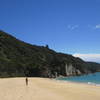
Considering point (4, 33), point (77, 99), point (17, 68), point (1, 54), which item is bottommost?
point (77, 99)

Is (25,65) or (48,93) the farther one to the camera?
(25,65)

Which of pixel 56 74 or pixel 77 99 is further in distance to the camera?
pixel 56 74

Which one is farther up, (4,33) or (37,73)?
(4,33)

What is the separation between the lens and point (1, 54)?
337 ft

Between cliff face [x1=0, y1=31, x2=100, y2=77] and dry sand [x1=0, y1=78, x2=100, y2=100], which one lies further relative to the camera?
cliff face [x1=0, y1=31, x2=100, y2=77]

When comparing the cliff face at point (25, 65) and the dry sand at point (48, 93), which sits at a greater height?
the cliff face at point (25, 65)

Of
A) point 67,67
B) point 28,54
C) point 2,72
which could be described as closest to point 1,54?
point 2,72

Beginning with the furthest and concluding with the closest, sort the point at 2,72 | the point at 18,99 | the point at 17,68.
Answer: the point at 17,68
the point at 2,72
the point at 18,99

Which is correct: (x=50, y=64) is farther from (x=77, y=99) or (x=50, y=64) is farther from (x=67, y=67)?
(x=77, y=99)

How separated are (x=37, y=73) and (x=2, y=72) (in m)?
24.2

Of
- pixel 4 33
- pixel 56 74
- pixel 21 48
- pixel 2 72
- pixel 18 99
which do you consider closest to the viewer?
pixel 18 99

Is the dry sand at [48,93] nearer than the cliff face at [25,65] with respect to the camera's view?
Yes

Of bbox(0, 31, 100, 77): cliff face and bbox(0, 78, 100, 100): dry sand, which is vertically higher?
bbox(0, 31, 100, 77): cliff face

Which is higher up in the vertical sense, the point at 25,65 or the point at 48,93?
the point at 25,65
